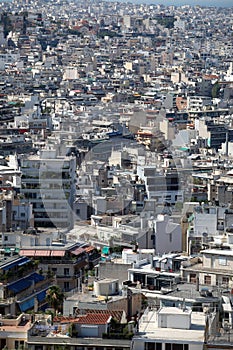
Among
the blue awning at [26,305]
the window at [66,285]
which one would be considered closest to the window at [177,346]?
the blue awning at [26,305]

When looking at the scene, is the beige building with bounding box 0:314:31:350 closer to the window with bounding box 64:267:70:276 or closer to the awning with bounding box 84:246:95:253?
the window with bounding box 64:267:70:276

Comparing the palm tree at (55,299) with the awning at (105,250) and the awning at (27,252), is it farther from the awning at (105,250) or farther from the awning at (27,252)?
the awning at (105,250)

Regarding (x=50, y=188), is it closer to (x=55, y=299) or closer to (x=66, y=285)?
(x=66, y=285)

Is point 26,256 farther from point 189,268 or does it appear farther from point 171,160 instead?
point 171,160

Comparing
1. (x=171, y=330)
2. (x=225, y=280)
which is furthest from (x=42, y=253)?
(x=171, y=330)

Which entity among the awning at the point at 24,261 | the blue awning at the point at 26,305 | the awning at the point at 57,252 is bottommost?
the awning at the point at 57,252
